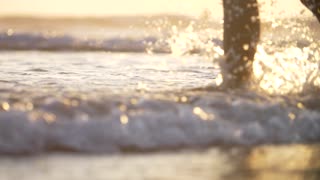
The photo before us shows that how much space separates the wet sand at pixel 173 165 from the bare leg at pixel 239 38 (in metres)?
1.64

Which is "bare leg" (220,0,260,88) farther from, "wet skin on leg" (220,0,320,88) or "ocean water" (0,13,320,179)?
"ocean water" (0,13,320,179)

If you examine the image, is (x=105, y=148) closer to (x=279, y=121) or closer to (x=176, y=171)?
(x=176, y=171)

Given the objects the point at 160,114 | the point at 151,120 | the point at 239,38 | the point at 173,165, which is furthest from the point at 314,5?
the point at 173,165

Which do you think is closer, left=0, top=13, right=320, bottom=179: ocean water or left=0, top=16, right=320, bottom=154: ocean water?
left=0, top=13, right=320, bottom=179: ocean water

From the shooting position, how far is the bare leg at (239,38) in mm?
6742

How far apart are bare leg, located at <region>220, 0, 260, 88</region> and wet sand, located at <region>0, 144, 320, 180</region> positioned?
1.64 metres

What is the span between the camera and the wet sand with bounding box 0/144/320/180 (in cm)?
455

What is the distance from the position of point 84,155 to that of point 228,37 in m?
2.39

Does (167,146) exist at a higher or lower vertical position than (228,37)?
lower

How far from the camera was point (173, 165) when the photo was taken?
4.86 m

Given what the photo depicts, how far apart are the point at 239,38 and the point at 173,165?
7.49 ft

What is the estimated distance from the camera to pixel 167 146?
211 inches

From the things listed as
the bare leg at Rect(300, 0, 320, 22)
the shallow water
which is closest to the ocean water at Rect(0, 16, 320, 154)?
the shallow water

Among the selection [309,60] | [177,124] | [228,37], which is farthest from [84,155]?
[309,60]
